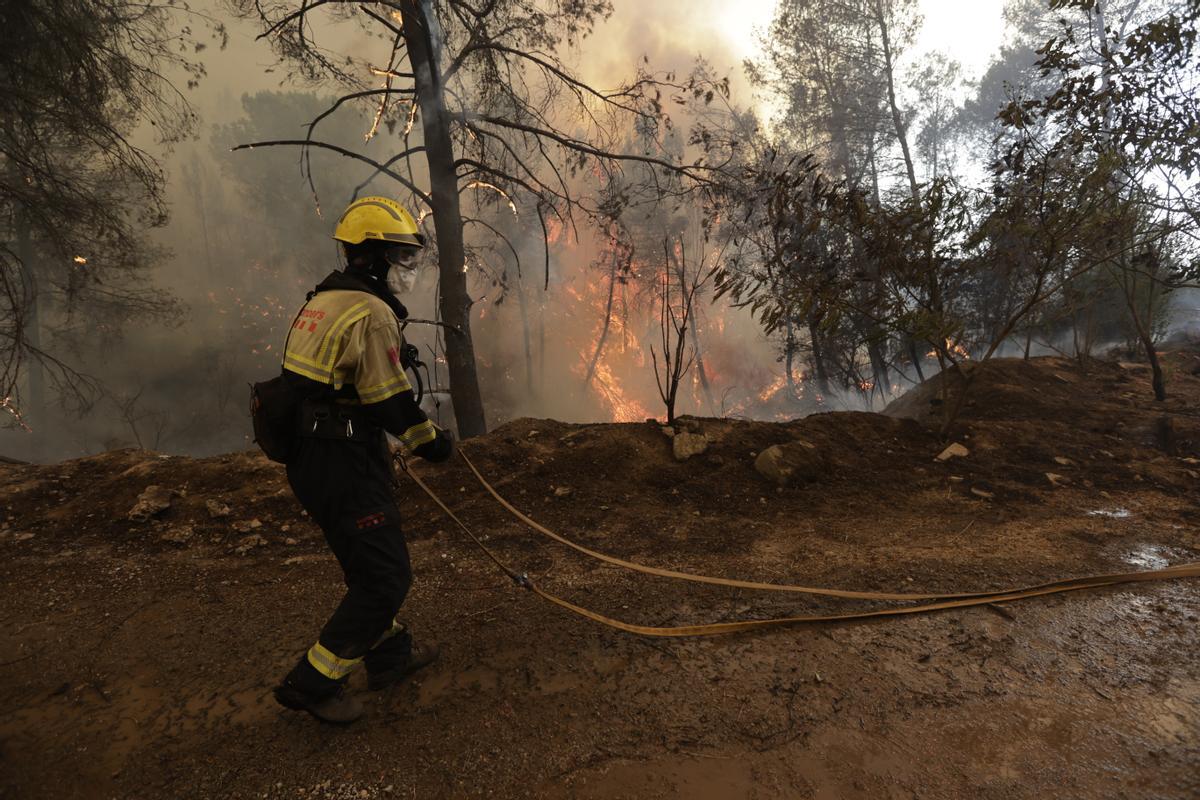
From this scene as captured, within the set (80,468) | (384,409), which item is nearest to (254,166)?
(80,468)

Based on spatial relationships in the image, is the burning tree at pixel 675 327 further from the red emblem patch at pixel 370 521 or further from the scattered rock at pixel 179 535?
the scattered rock at pixel 179 535

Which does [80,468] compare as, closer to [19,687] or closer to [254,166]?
[19,687]

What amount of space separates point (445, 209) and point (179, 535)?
15.1 ft

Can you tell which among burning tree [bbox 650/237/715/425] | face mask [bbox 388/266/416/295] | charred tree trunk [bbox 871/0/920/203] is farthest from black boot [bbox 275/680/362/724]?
charred tree trunk [bbox 871/0/920/203]

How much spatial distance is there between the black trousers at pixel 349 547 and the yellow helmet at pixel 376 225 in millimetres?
925

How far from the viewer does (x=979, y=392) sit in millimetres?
7652

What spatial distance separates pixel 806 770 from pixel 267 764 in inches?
80.0

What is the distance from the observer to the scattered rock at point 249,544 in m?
3.78

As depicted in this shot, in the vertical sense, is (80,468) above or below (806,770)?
above

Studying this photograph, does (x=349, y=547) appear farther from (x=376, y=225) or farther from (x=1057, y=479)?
(x=1057, y=479)

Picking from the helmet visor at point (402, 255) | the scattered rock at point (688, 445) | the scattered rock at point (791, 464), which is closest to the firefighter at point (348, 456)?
the helmet visor at point (402, 255)

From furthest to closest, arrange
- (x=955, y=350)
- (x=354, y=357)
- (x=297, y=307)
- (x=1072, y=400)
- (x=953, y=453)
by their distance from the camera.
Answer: (x=297, y=307) < (x=1072, y=400) < (x=955, y=350) < (x=953, y=453) < (x=354, y=357)

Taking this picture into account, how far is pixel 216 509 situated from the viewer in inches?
164

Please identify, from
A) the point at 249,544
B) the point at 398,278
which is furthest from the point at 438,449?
the point at 249,544
